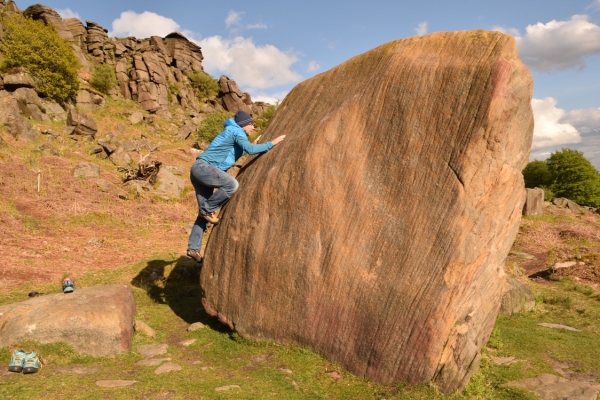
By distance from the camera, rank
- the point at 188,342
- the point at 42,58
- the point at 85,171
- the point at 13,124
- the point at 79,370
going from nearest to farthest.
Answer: the point at 79,370, the point at 188,342, the point at 85,171, the point at 13,124, the point at 42,58

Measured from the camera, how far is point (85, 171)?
22938mm

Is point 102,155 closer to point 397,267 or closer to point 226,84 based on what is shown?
point 397,267

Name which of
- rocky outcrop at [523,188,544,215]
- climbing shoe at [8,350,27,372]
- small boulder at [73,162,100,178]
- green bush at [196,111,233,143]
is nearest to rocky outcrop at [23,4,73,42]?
green bush at [196,111,233,143]

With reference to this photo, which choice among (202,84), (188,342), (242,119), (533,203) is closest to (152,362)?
(188,342)

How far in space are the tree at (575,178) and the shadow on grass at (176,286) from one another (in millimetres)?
41951

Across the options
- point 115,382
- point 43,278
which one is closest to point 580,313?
point 115,382

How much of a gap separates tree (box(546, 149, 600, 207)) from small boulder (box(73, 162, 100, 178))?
41645 millimetres

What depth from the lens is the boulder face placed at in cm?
573

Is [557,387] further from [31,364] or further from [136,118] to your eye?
[136,118]

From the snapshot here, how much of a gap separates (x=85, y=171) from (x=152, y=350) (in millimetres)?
18561

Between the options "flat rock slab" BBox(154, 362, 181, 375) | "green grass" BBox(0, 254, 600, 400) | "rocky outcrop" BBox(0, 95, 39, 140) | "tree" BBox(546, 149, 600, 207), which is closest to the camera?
"green grass" BBox(0, 254, 600, 400)

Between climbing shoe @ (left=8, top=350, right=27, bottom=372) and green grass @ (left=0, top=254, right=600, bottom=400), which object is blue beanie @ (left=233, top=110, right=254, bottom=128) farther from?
climbing shoe @ (left=8, top=350, right=27, bottom=372)

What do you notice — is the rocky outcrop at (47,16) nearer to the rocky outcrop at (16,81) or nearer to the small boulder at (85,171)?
the rocky outcrop at (16,81)

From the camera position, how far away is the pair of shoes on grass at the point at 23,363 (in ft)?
19.0
